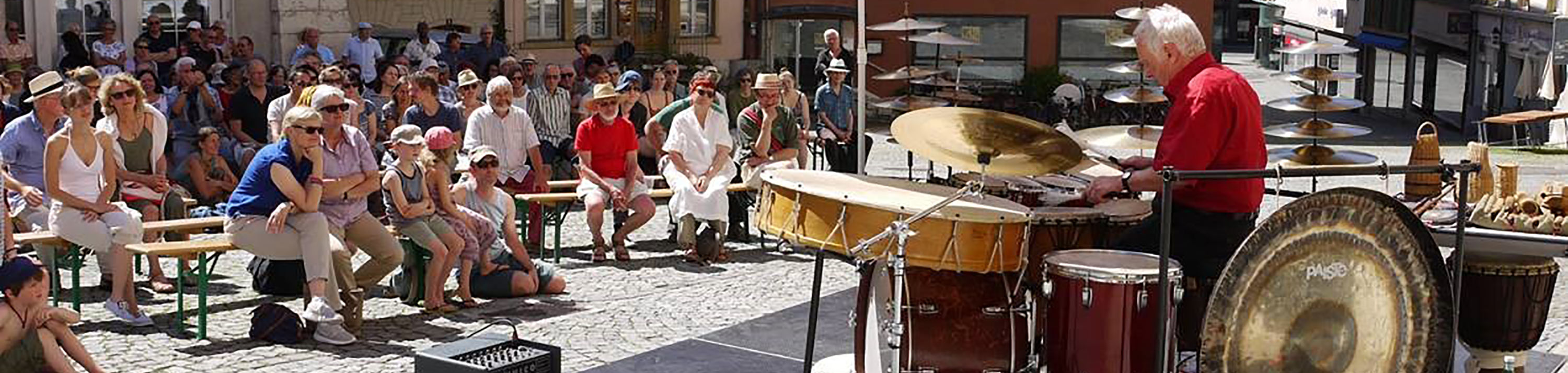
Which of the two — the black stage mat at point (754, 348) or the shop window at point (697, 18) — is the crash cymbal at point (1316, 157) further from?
the shop window at point (697, 18)

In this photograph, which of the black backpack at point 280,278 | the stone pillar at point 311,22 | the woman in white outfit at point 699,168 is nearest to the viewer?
the black backpack at point 280,278

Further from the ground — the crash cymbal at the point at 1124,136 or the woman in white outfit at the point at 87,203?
the crash cymbal at the point at 1124,136

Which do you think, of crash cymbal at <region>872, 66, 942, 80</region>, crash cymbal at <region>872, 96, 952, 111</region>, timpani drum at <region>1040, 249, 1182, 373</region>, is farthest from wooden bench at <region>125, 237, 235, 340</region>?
crash cymbal at <region>872, 96, 952, 111</region>

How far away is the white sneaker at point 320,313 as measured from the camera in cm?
903

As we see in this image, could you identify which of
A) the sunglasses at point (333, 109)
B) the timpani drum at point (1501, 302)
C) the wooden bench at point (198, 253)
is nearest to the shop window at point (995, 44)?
the sunglasses at point (333, 109)

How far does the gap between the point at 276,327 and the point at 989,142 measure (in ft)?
12.8

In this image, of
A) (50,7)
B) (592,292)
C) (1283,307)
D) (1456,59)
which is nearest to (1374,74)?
(1456,59)

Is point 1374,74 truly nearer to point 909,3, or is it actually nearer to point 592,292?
point 909,3

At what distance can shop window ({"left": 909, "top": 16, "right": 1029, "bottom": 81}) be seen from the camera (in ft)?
98.7

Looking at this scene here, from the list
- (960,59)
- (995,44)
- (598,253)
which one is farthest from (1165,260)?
(995,44)

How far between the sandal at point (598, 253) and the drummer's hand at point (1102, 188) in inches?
217

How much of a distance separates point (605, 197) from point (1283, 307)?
6.89m

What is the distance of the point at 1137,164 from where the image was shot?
23.1ft

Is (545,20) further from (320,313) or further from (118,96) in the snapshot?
(320,313)
